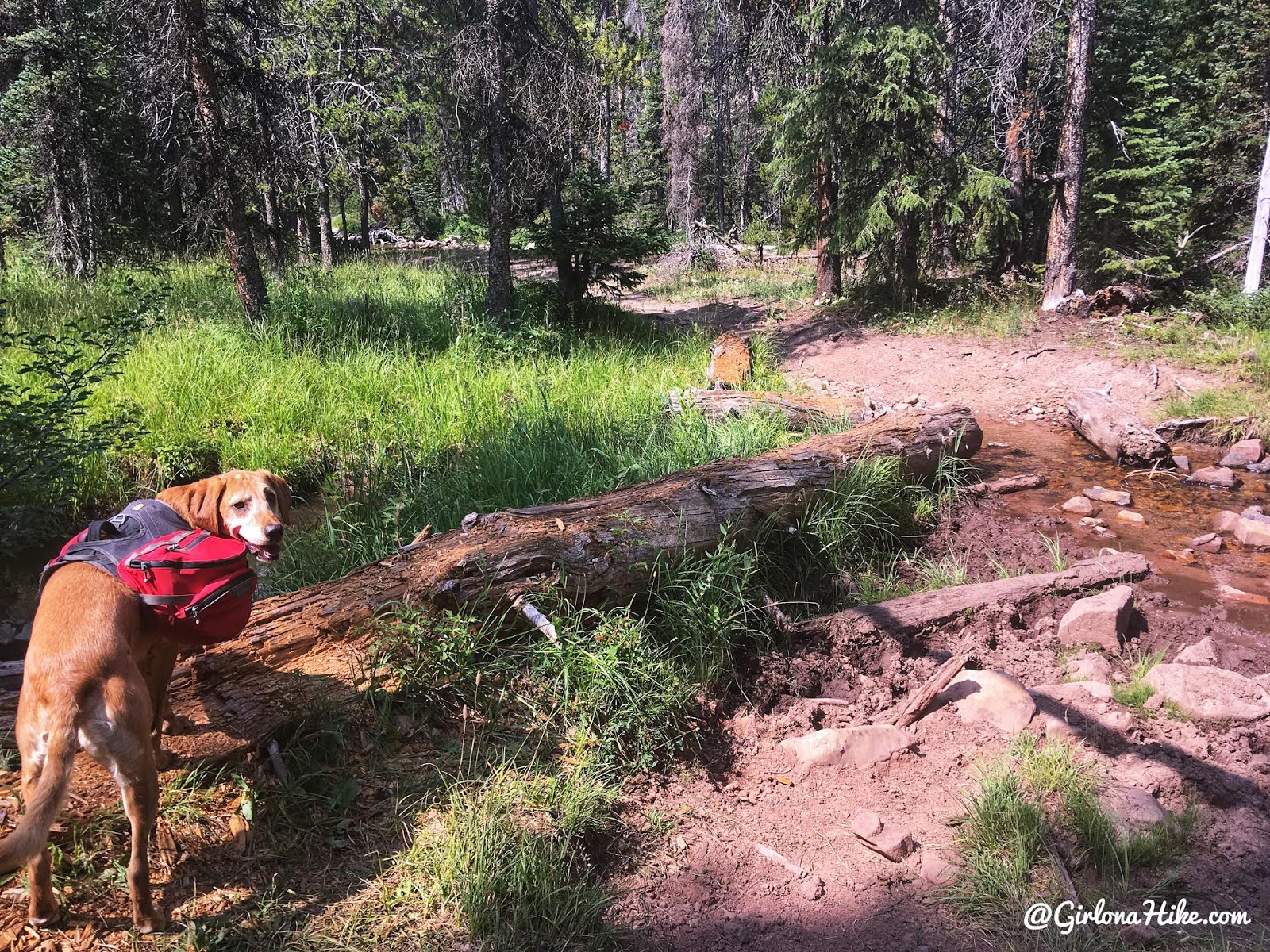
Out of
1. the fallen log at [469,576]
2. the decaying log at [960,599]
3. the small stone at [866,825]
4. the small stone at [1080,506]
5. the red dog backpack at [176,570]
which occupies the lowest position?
the small stone at [866,825]

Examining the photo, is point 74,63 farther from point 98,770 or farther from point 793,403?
point 98,770

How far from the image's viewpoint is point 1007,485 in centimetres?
698

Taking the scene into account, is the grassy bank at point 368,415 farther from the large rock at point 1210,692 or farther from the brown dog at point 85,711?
the large rock at point 1210,692

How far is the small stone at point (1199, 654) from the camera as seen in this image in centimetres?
404

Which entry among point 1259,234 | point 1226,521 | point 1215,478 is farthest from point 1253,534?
point 1259,234

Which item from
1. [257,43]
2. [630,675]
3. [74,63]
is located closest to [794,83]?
[257,43]

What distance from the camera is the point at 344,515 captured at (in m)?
5.11

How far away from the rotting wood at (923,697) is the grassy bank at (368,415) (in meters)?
2.31

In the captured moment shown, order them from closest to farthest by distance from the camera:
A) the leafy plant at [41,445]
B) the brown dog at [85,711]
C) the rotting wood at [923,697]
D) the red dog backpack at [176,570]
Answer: the brown dog at [85,711] → the red dog backpack at [176,570] → the rotting wood at [923,697] → the leafy plant at [41,445]

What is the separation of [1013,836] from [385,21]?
1699cm

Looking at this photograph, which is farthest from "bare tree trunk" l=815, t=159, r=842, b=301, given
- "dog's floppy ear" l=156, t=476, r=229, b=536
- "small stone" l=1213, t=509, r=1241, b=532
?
"dog's floppy ear" l=156, t=476, r=229, b=536

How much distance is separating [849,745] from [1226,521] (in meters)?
4.82

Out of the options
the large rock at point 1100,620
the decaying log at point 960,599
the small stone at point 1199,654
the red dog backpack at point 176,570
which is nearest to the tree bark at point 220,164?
the red dog backpack at point 176,570

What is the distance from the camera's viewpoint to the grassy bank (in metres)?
5.17
